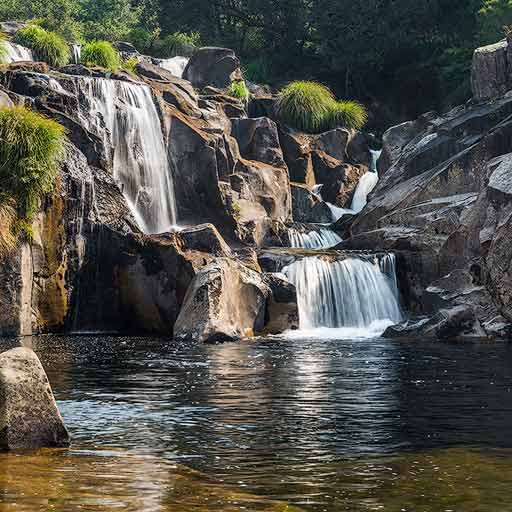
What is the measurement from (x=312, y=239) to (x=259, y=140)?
26.4 ft

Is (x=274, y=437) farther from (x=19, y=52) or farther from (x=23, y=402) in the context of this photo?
(x=19, y=52)

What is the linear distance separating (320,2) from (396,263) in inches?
1266

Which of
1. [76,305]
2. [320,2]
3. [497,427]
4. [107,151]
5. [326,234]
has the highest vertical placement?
[320,2]

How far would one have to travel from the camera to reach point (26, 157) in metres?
30.2

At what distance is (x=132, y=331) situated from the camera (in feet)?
107

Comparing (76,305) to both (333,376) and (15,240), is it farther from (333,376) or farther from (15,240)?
(333,376)

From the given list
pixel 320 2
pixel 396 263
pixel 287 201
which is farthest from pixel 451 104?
pixel 396 263

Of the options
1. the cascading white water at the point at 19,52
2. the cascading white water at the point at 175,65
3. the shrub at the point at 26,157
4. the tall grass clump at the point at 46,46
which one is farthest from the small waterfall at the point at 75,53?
the shrub at the point at 26,157

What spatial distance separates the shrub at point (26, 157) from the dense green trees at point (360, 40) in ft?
108

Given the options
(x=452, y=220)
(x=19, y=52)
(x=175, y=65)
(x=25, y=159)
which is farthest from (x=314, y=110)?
(x=25, y=159)

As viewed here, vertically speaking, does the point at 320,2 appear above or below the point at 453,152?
above

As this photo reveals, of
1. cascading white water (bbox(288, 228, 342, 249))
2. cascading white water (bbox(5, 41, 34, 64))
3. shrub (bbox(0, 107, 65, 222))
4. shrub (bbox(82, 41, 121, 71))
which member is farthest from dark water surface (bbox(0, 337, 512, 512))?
shrub (bbox(82, 41, 121, 71))

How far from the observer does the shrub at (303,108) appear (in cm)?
5375

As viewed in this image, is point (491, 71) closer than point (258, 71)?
Yes
